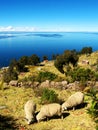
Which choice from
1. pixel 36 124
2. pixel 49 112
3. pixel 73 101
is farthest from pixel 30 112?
pixel 73 101

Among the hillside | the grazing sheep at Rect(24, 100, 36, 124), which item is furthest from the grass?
the grazing sheep at Rect(24, 100, 36, 124)

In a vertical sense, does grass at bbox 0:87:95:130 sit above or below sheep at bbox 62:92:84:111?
below

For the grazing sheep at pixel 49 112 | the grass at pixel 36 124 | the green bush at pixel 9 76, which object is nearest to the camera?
the grass at pixel 36 124

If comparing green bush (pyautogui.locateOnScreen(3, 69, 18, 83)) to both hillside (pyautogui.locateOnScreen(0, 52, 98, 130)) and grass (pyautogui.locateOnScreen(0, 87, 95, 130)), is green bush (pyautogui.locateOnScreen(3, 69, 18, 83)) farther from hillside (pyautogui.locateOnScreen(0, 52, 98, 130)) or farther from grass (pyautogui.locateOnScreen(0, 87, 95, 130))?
grass (pyautogui.locateOnScreen(0, 87, 95, 130))

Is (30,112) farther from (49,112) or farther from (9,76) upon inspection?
(9,76)

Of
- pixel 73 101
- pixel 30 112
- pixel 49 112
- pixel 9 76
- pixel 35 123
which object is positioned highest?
pixel 73 101

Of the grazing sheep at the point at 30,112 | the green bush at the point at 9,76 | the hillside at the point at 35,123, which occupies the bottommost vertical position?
the green bush at the point at 9,76

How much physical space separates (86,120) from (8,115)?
279 inches

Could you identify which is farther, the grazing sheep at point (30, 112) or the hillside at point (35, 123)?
the grazing sheep at point (30, 112)

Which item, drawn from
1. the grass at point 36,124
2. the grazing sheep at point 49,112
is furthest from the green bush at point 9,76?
the grazing sheep at point 49,112

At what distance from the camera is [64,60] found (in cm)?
5431

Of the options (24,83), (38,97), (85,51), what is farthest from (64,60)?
(85,51)

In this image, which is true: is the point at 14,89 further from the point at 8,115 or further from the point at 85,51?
the point at 85,51

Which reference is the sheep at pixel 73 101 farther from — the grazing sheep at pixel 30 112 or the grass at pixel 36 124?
the grazing sheep at pixel 30 112
